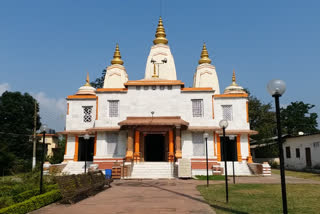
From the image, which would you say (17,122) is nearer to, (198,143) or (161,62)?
(161,62)

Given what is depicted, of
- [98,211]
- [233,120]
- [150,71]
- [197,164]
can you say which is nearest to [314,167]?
[233,120]

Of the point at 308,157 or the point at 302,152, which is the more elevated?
the point at 302,152

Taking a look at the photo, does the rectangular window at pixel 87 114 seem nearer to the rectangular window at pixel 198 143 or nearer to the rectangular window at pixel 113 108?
the rectangular window at pixel 113 108

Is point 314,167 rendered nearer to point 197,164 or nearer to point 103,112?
point 197,164

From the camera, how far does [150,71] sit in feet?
95.8

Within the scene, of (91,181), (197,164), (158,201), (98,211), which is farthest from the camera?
(197,164)

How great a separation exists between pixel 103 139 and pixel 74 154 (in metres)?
3.58

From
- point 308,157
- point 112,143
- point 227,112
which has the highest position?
point 227,112

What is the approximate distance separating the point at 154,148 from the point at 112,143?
158 inches

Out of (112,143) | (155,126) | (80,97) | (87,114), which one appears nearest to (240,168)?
(155,126)

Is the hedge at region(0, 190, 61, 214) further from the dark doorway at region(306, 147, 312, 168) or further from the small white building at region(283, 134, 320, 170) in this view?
the dark doorway at region(306, 147, 312, 168)

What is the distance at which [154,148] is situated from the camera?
24969mm

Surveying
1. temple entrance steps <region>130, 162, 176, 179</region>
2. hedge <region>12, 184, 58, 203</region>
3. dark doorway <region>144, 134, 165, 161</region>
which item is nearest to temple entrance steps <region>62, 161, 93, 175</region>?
temple entrance steps <region>130, 162, 176, 179</region>

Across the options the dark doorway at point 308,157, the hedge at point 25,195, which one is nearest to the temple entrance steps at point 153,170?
the hedge at point 25,195
